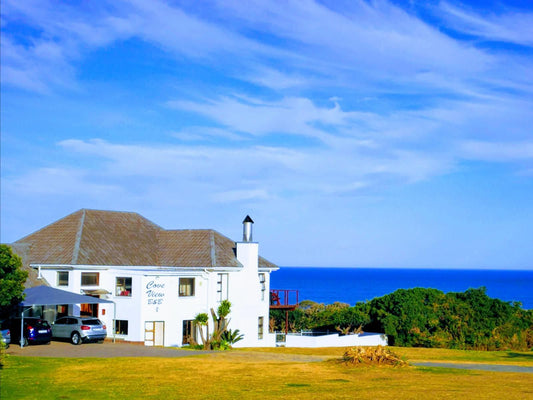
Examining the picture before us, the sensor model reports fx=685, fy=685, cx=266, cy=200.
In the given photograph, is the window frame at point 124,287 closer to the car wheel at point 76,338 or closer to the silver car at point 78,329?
the silver car at point 78,329

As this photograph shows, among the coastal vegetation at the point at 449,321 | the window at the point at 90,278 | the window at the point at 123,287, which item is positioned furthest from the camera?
the coastal vegetation at the point at 449,321

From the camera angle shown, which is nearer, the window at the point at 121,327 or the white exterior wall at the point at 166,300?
the white exterior wall at the point at 166,300

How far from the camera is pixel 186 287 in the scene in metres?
43.6

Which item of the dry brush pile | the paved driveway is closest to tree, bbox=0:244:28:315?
the paved driveway

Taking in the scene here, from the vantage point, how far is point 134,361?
92.0 feet

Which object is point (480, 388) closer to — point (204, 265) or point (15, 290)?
point (15, 290)

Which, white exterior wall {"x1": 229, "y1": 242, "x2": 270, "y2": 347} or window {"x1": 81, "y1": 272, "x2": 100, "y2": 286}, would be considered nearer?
window {"x1": 81, "y1": 272, "x2": 100, "y2": 286}

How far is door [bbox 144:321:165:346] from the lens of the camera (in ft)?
136

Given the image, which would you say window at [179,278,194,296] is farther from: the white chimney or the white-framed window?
the white chimney

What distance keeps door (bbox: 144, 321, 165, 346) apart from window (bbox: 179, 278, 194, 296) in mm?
2492

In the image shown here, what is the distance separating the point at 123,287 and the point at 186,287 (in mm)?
4005

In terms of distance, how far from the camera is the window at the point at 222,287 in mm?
45625

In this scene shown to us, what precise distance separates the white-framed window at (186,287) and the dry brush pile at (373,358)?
57.9 feet

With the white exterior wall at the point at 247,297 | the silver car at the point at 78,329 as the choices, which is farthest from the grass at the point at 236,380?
the white exterior wall at the point at 247,297
